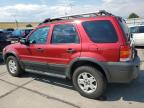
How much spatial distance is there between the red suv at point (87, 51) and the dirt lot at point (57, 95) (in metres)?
0.33

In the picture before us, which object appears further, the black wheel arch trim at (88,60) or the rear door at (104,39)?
the black wheel arch trim at (88,60)

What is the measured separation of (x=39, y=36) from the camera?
5.82 metres

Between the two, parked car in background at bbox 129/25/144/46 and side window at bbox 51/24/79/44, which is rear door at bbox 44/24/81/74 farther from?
parked car in background at bbox 129/25/144/46

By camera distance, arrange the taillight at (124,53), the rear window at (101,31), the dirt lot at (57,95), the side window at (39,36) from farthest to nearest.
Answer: the side window at (39,36)
the dirt lot at (57,95)
the rear window at (101,31)
the taillight at (124,53)

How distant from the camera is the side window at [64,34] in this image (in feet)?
16.1

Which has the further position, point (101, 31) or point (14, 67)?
point (14, 67)

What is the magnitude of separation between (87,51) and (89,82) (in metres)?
0.75

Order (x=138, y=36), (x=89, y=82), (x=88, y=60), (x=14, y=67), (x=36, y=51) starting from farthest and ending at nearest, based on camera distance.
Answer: (x=138, y=36) < (x=14, y=67) < (x=36, y=51) < (x=89, y=82) < (x=88, y=60)

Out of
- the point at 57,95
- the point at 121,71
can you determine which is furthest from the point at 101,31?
the point at 57,95

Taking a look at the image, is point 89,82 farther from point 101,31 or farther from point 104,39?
point 101,31

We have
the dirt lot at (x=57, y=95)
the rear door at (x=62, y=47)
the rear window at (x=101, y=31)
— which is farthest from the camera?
the rear door at (x=62, y=47)

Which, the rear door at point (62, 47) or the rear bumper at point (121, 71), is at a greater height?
the rear door at point (62, 47)

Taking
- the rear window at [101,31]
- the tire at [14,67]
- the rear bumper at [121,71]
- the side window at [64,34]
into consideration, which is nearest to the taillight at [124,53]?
the rear bumper at [121,71]

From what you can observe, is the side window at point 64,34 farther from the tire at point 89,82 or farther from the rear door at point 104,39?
the tire at point 89,82
